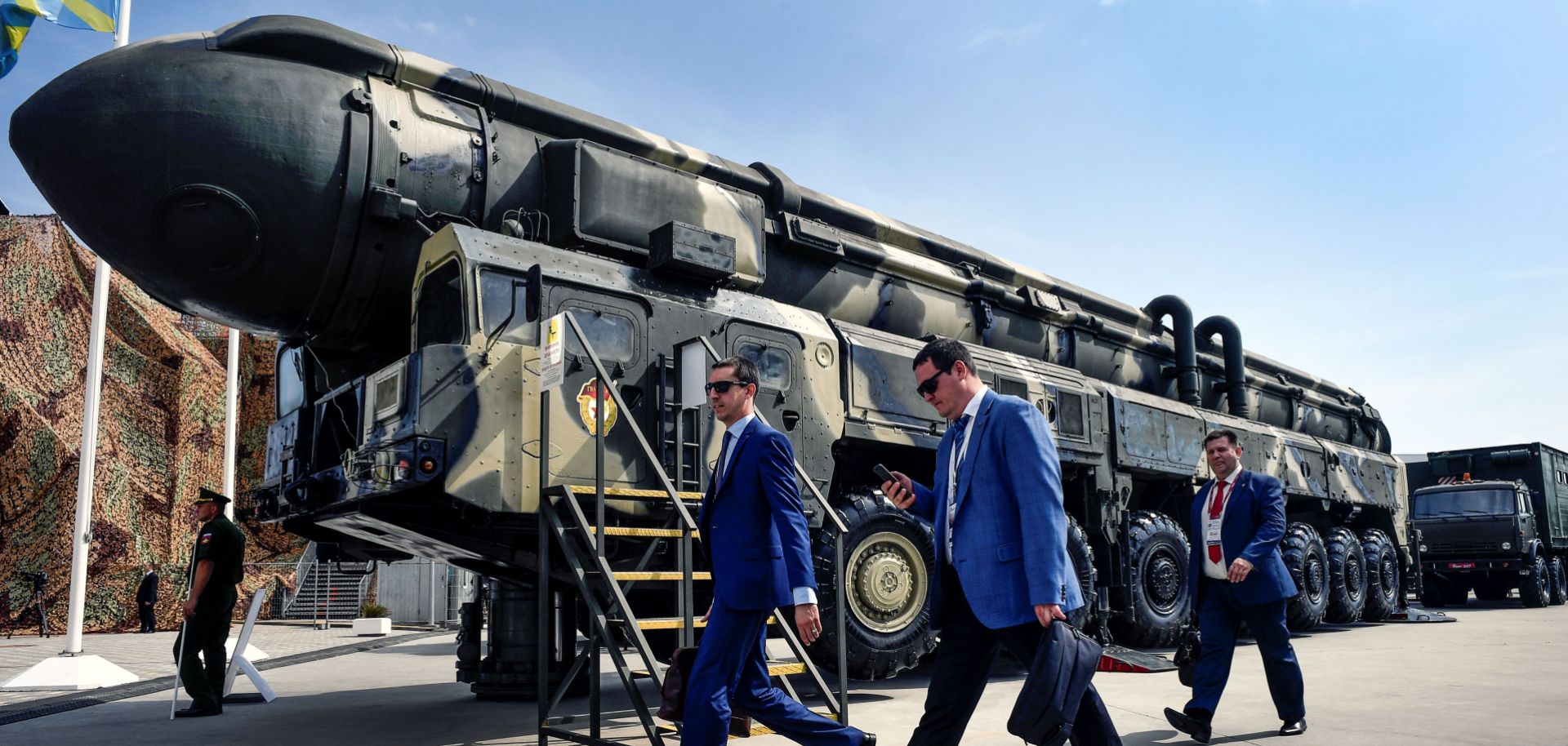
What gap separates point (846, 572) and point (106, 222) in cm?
489

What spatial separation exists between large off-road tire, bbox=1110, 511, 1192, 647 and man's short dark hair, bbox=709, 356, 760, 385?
6.69 metres

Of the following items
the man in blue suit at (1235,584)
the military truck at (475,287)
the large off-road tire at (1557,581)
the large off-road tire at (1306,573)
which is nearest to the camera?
the man in blue suit at (1235,584)

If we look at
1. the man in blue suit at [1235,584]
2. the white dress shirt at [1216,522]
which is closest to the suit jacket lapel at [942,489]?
the man in blue suit at [1235,584]

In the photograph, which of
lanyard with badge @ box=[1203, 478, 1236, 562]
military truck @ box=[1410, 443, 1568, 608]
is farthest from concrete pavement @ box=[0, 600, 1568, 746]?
military truck @ box=[1410, 443, 1568, 608]

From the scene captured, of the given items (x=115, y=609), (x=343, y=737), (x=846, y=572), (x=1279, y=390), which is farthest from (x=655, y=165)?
(x=115, y=609)

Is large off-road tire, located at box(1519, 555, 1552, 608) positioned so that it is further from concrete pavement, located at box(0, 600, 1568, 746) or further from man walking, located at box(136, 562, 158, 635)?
man walking, located at box(136, 562, 158, 635)

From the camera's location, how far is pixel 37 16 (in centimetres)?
1027

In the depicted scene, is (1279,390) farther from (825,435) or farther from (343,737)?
(343,737)

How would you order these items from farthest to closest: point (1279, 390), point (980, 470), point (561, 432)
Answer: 1. point (1279, 390)
2. point (561, 432)
3. point (980, 470)

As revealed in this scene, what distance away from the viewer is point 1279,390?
14.9m

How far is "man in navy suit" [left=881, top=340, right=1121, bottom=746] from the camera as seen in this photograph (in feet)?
10.7

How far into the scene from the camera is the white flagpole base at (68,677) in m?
8.82

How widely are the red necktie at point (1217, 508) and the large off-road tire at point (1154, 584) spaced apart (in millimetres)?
4107

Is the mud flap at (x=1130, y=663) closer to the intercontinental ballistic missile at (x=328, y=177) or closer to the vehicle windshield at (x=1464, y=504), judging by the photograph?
the intercontinental ballistic missile at (x=328, y=177)
